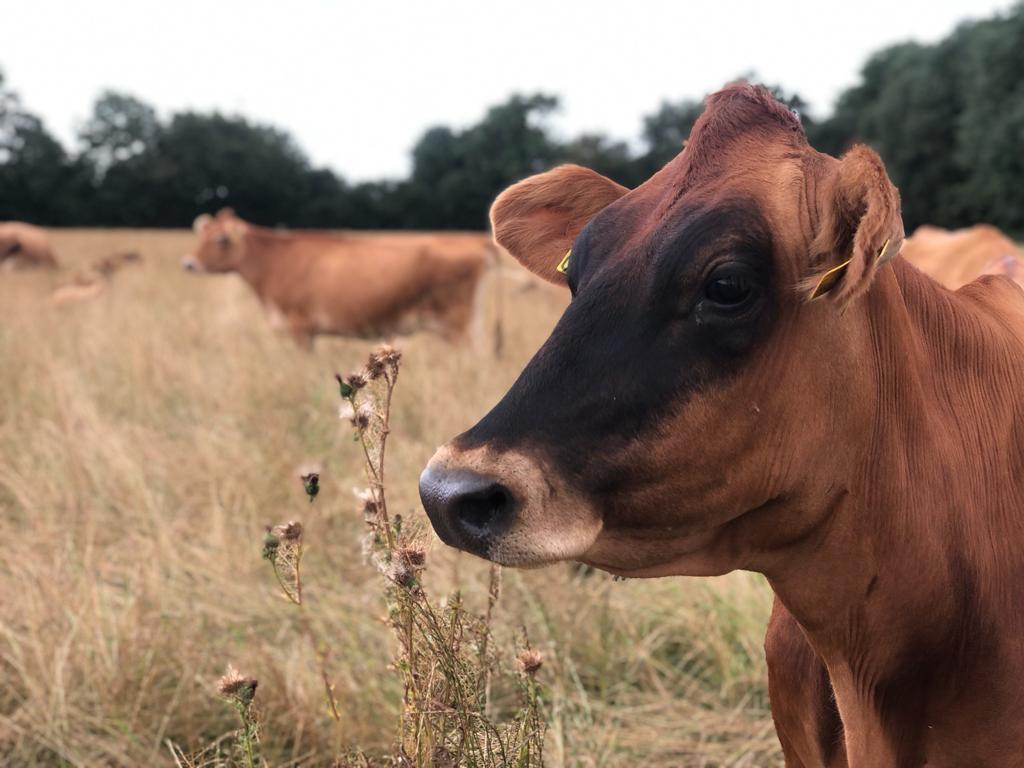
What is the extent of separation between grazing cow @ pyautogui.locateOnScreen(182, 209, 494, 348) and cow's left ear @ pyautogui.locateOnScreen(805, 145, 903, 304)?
8668 mm

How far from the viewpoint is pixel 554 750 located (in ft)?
8.48

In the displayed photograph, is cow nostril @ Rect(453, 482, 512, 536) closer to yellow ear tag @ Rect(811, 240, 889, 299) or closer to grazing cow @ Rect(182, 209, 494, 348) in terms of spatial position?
yellow ear tag @ Rect(811, 240, 889, 299)

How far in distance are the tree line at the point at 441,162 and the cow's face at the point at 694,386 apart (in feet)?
108

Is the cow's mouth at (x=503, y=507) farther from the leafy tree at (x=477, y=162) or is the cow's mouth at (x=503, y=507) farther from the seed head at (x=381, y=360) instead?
the leafy tree at (x=477, y=162)

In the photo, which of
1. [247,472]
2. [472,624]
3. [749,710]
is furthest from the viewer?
[247,472]

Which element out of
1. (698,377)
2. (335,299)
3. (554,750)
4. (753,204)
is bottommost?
(554,750)

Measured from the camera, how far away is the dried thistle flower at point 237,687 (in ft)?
4.95

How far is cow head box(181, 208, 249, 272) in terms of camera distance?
11.5m

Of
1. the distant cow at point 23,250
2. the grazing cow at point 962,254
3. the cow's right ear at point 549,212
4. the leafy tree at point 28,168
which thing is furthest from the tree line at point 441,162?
the cow's right ear at point 549,212

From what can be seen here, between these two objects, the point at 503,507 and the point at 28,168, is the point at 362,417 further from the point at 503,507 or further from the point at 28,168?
the point at 28,168

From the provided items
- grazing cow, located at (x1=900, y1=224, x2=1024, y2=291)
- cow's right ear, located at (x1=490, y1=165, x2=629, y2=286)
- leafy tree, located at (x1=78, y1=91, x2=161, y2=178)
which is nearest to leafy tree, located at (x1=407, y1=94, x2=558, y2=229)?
leafy tree, located at (x1=78, y1=91, x2=161, y2=178)

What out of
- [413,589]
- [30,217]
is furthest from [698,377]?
[30,217]

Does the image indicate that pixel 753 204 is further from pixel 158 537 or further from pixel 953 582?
pixel 158 537

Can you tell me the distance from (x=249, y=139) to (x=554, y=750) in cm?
5157
